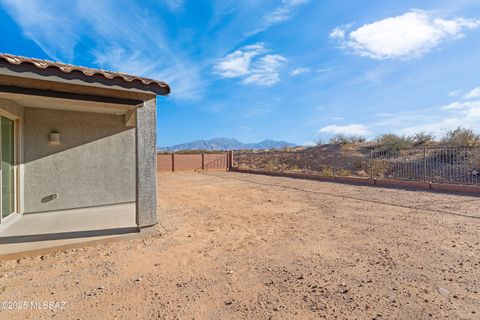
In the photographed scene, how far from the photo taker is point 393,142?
17.7 m

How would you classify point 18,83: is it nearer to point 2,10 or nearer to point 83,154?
point 83,154

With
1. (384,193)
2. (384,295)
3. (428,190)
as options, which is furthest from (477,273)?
(428,190)

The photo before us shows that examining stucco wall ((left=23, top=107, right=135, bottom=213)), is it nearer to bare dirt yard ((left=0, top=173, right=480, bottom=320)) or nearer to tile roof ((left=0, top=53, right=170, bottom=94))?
→ bare dirt yard ((left=0, top=173, right=480, bottom=320))

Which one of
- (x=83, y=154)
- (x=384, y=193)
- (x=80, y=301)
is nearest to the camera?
(x=80, y=301)

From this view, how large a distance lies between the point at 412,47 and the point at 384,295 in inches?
419

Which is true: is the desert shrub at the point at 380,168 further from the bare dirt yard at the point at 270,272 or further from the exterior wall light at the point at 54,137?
the exterior wall light at the point at 54,137

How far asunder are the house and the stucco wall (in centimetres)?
2

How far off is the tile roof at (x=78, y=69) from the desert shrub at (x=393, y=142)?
17.8 metres

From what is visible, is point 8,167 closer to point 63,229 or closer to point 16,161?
point 16,161

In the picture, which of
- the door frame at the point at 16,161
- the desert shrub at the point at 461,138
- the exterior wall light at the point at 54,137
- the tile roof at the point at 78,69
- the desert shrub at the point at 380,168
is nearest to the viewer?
the tile roof at the point at 78,69

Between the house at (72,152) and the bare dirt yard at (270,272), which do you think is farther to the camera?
the house at (72,152)

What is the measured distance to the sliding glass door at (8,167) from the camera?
14.5ft

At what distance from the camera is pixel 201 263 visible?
3293mm

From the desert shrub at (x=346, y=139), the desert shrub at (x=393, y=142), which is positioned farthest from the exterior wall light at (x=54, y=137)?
the desert shrub at (x=346, y=139)
